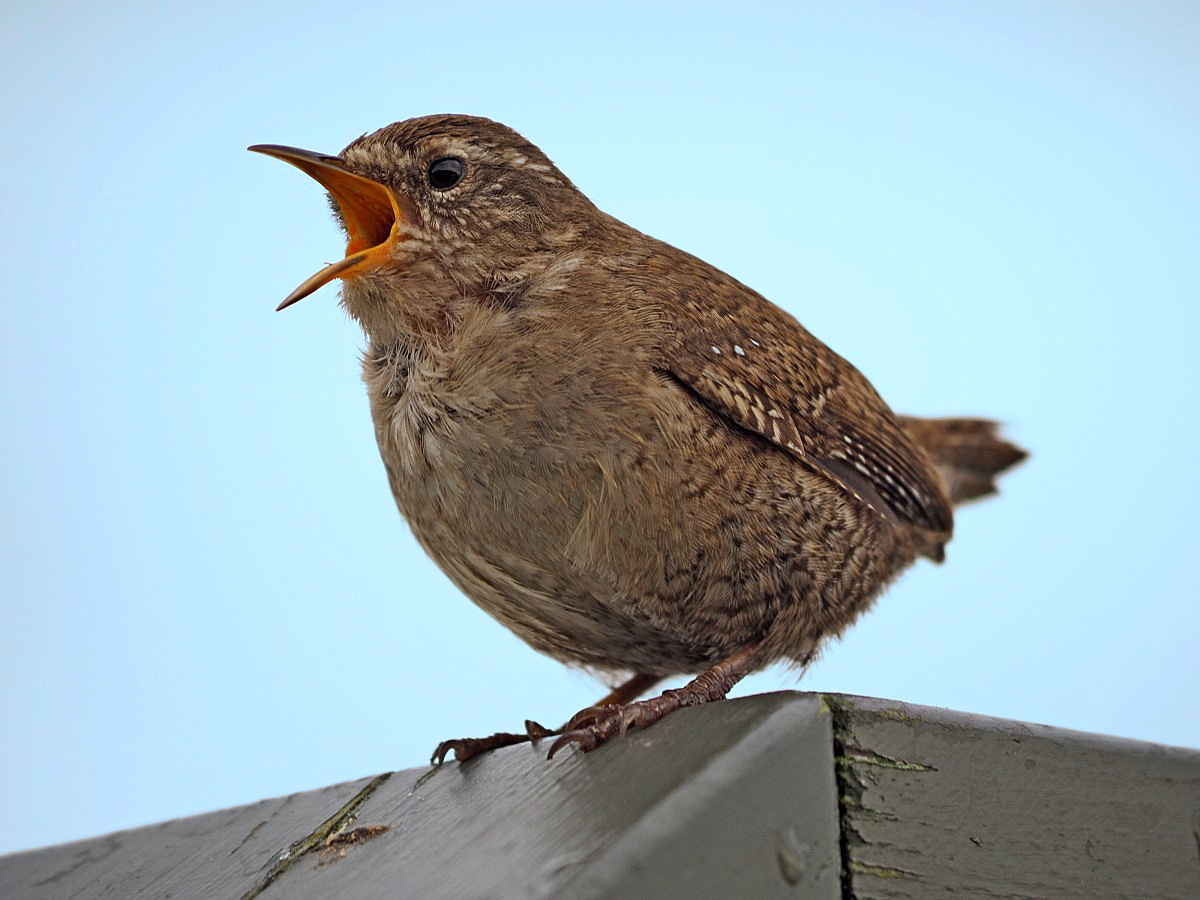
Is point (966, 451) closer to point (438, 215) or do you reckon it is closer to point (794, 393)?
point (794, 393)

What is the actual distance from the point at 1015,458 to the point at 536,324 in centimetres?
240

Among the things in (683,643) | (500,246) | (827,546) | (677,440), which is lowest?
(683,643)

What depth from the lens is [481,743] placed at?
268 cm

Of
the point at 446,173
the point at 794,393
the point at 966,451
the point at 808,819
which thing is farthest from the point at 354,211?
the point at 966,451

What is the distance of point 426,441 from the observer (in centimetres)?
263

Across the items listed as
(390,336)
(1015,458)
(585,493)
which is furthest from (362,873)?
(1015,458)

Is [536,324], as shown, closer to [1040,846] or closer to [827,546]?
Result: [827,546]

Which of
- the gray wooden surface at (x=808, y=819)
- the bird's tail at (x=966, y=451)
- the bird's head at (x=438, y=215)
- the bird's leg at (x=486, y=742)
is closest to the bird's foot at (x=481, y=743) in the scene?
the bird's leg at (x=486, y=742)

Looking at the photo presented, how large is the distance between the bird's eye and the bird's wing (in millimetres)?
578

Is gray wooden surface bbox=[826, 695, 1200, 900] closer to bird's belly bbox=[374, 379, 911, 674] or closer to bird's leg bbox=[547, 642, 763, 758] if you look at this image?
bird's leg bbox=[547, 642, 763, 758]

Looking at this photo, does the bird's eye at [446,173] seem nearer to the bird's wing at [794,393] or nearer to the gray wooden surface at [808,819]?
the bird's wing at [794,393]

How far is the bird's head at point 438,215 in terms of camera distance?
278 cm

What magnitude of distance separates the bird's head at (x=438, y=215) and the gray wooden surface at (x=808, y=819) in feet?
3.74

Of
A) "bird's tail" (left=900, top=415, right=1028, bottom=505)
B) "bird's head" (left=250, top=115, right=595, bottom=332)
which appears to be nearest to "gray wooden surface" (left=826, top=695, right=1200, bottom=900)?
"bird's head" (left=250, top=115, right=595, bottom=332)
